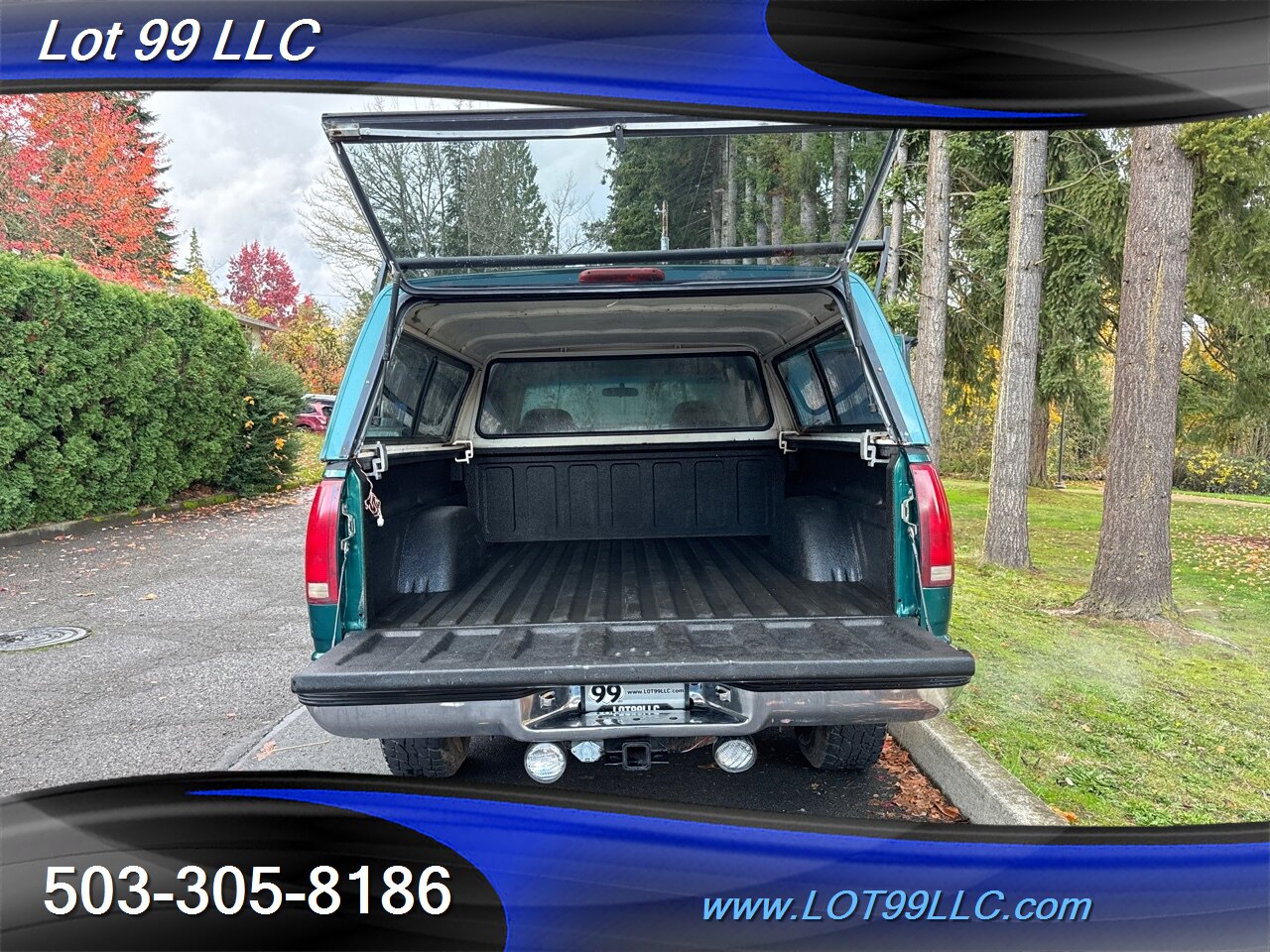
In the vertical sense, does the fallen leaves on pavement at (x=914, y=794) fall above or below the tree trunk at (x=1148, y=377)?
below

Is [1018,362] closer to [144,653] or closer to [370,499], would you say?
[370,499]

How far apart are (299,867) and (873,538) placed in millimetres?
2546

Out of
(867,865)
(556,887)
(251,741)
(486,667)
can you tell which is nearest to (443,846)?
(556,887)

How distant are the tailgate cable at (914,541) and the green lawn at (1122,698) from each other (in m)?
1.02

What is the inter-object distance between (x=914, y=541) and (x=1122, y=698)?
245 cm

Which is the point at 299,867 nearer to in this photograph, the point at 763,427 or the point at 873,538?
the point at 873,538

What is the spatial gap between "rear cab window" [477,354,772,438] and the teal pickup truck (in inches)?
0.6

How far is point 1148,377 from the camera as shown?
588cm

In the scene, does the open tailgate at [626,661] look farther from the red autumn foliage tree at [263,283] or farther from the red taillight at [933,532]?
the red autumn foliage tree at [263,283]

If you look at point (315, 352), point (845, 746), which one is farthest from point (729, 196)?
point (315, 352)

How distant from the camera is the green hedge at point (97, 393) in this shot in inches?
340

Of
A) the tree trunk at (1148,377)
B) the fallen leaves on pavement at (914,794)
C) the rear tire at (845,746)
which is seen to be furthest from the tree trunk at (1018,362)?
the rear tire at (845,746)

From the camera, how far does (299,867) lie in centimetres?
256

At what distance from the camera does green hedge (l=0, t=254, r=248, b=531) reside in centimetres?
864
